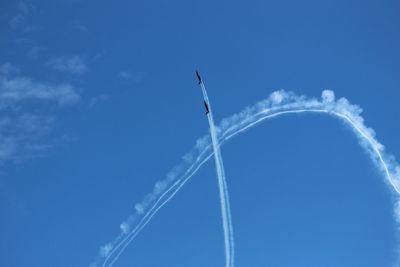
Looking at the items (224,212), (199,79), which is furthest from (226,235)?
(199,79)

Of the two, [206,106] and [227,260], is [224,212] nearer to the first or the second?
[227,260]

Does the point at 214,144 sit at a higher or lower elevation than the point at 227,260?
higher

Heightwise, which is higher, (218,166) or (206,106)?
(206,106)

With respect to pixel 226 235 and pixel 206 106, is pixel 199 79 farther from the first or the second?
pixel 226 235

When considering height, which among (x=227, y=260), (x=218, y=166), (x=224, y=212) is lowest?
(x=227, y=260)

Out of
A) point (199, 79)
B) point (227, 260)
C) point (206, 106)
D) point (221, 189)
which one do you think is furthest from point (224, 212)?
point (199, 79)

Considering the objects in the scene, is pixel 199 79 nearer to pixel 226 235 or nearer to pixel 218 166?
pixel 218 166

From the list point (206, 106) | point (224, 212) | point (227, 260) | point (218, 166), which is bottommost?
point (227, 260)

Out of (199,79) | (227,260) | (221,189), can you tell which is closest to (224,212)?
(221,189)
